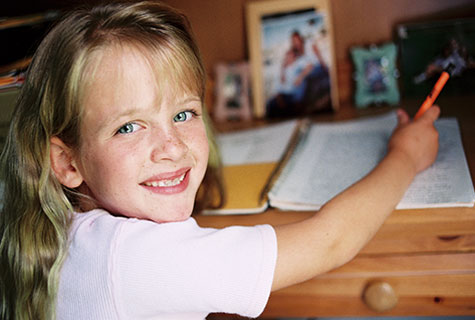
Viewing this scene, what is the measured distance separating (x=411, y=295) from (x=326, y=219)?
254 millimetres

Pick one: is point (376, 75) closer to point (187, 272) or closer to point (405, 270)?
point (405, 270)

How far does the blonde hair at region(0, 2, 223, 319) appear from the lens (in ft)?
2.25

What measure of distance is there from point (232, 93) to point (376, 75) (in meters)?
0.38

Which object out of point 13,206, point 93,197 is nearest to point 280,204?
point 93,197

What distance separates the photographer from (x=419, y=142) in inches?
35.2

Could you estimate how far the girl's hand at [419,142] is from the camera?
88cm

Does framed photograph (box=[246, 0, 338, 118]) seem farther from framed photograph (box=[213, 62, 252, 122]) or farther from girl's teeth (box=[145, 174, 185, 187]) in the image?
girl's teeth (box=[145, 174, 185, 187])

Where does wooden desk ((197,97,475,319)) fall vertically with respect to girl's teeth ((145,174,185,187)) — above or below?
below

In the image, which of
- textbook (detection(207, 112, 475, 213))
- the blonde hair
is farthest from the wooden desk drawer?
the blonde hair

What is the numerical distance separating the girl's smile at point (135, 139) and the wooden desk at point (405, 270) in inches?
7.6

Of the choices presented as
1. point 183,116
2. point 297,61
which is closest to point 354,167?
point 183,116

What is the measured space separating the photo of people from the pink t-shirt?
2.41ft

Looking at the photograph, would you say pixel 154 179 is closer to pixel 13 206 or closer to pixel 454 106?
pixel 13 206

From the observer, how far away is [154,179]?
2.34 feet
